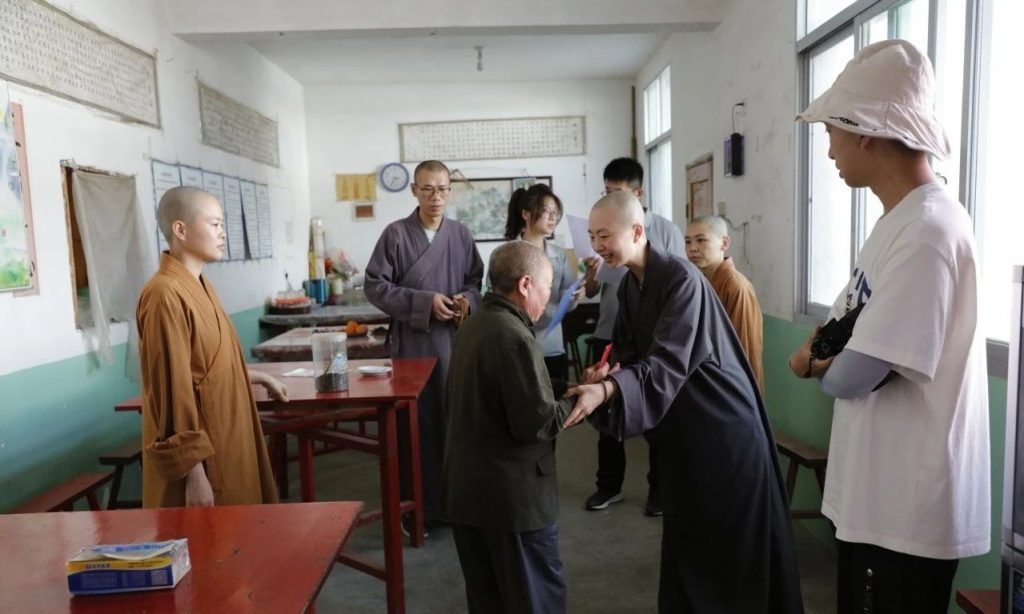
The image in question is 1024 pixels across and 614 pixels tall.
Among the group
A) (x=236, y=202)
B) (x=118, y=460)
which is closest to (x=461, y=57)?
(x=236, y=202)

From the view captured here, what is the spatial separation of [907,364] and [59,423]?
2.87 meters

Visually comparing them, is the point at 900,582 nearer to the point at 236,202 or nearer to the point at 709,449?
the point at 709,449

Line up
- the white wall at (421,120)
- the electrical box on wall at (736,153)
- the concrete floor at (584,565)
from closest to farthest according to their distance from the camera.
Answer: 1. the concrete floor at (584,565)
2. the electrical box on wall at (736,153)
3. the white wall at (421,120)

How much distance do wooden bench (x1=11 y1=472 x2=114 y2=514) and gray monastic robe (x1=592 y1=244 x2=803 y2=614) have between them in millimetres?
2017

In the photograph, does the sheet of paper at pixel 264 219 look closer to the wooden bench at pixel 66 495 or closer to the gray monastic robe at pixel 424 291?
the gray monastic robe at pixel 424 291

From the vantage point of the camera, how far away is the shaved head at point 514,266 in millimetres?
1599

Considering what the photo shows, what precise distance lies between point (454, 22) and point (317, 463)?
8.73ft

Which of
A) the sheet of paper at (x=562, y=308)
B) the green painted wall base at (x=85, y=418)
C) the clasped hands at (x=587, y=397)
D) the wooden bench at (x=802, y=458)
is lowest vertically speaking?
the wooden bench at (x=802, y=458)

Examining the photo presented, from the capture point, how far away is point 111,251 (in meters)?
2.98

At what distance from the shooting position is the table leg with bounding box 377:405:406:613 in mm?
2225

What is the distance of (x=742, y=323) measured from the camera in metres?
2.54

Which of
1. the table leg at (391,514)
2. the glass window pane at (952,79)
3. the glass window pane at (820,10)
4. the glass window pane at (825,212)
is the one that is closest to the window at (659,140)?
the glass window pane at (820,10)

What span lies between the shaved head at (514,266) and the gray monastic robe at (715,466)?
31 cm

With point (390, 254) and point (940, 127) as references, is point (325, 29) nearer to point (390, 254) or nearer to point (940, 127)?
point (390, 254)
